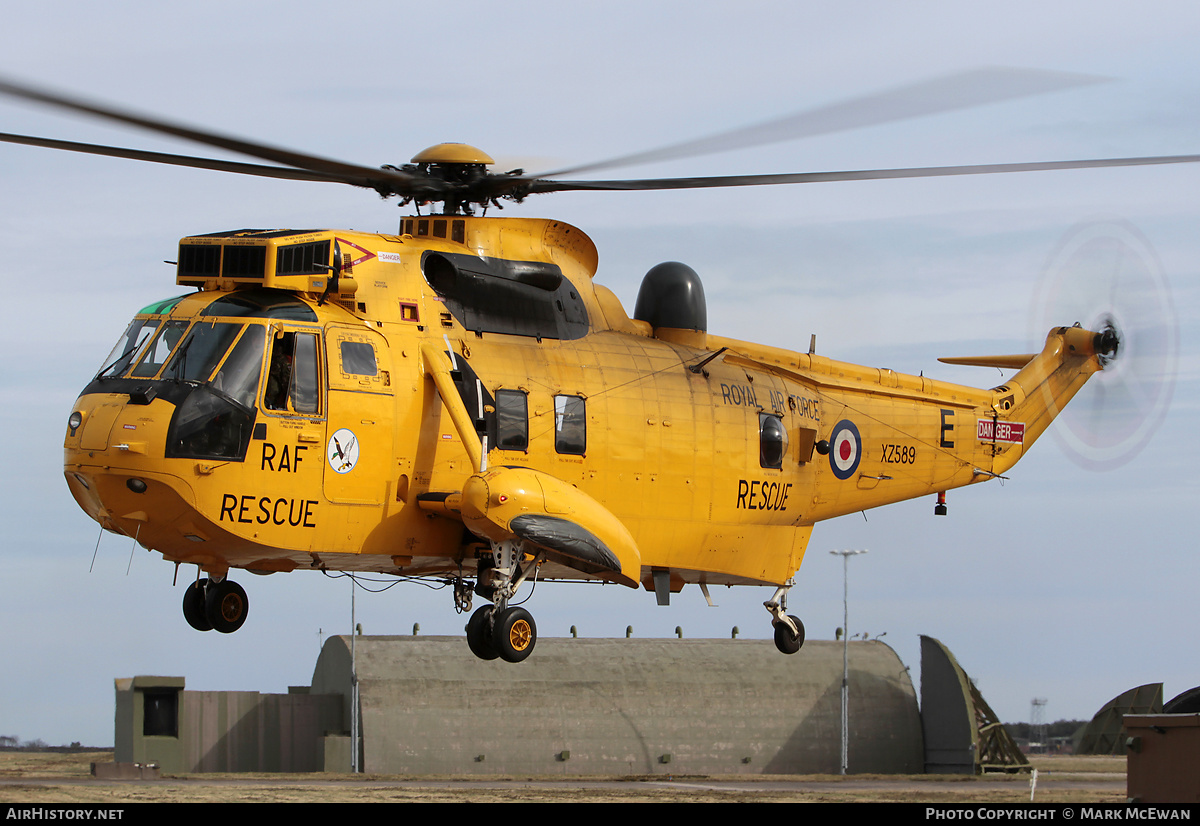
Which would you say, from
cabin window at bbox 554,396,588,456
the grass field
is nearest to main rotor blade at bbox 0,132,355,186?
cabin window at bbox 554,396,588,456

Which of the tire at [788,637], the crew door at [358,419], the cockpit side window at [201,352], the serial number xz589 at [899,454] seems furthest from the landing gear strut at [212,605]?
the serial number xz589 at [899,454]

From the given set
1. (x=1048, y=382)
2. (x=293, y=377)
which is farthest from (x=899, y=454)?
(x=293, y=377)

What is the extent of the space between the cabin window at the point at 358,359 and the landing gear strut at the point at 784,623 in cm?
888

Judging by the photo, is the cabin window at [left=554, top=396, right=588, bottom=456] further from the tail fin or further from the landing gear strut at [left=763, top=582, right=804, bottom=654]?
the tail fin

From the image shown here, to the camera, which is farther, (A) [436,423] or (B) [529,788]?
(B) [529,788]

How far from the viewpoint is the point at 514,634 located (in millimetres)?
18984

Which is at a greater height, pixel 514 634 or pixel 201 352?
pixel 201 352

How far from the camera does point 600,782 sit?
141ft

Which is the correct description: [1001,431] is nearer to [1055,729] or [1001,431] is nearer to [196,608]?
[196,608]

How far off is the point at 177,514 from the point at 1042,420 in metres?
18.1

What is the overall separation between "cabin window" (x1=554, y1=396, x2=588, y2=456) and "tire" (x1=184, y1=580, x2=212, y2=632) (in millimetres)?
5283

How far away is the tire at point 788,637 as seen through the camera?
24.0m

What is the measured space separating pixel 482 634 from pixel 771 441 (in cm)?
648
